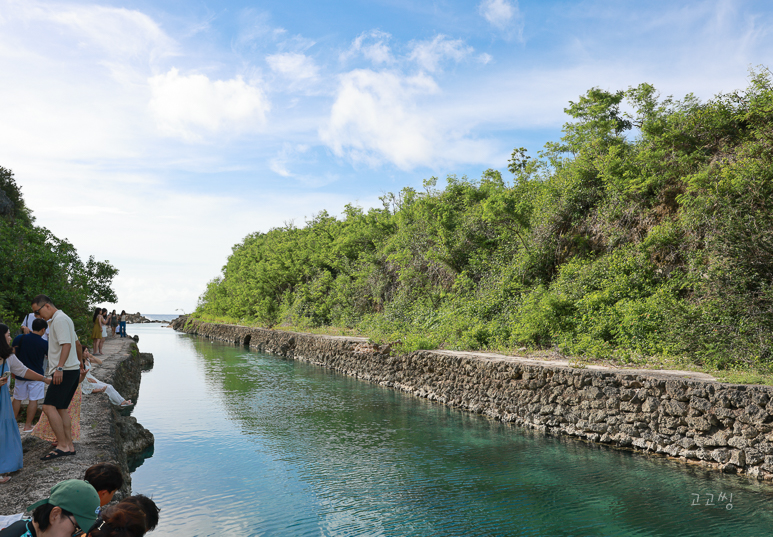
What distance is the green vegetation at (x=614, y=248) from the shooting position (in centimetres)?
1083

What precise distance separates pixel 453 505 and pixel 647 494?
2.87 m

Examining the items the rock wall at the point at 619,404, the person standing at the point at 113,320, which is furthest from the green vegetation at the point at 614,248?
the person standing at the point at 113,320

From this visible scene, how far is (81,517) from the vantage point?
2697 millimetres

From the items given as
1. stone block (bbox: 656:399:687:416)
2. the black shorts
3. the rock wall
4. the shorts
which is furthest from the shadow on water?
stone block (bbox: 656:399:687:416)

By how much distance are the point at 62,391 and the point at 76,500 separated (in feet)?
Result: 12.1

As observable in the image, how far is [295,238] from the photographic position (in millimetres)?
44250

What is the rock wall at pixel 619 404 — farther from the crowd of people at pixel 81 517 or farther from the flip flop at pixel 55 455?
the flip flop at pixel 55 455

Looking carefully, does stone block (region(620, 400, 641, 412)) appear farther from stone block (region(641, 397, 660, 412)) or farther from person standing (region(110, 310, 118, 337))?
person standing (region(110, 310, 118, 337))

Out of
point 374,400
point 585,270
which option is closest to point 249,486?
point 374,400

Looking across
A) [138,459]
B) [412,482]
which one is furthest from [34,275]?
[412,482]

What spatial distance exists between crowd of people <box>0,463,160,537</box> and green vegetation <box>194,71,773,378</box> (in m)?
10.8

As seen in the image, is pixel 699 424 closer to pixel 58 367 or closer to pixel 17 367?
pixel 58 367

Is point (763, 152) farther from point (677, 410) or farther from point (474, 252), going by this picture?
point (474, 252)

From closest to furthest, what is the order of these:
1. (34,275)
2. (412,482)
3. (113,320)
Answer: (412,482) < (34,275) < (113,320)
